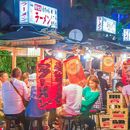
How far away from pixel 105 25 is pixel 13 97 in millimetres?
19863

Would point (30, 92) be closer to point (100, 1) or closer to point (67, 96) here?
point (67, 96)

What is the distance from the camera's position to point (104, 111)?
50.9 ft

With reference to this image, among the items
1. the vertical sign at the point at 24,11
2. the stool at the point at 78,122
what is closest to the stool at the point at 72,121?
the stool at the point at 78,122

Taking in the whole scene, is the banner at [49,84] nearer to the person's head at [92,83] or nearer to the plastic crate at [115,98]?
the person's head at [92,83]

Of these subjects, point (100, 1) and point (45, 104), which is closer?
point (45, 104)

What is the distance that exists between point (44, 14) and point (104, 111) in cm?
658

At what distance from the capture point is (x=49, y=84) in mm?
11109

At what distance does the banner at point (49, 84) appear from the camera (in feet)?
35.8

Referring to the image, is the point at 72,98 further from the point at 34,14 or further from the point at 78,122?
the point at 34,14

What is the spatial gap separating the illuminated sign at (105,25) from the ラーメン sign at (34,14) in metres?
9.26

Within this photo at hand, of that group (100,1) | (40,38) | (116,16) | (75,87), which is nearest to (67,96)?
(75,87)

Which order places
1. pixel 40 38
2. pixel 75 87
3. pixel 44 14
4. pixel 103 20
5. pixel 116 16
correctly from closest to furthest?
1. pixel 75 87
2. pixel 40 38
3. pixel 44 14
4. pixel 103 20
5. pixel 116 16

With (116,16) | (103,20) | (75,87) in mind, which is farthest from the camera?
(116,16)

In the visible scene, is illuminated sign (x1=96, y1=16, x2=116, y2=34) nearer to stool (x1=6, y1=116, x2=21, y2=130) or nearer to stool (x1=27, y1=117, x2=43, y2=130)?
stool (x1=27, y1=117, x2=43, y2=130)
